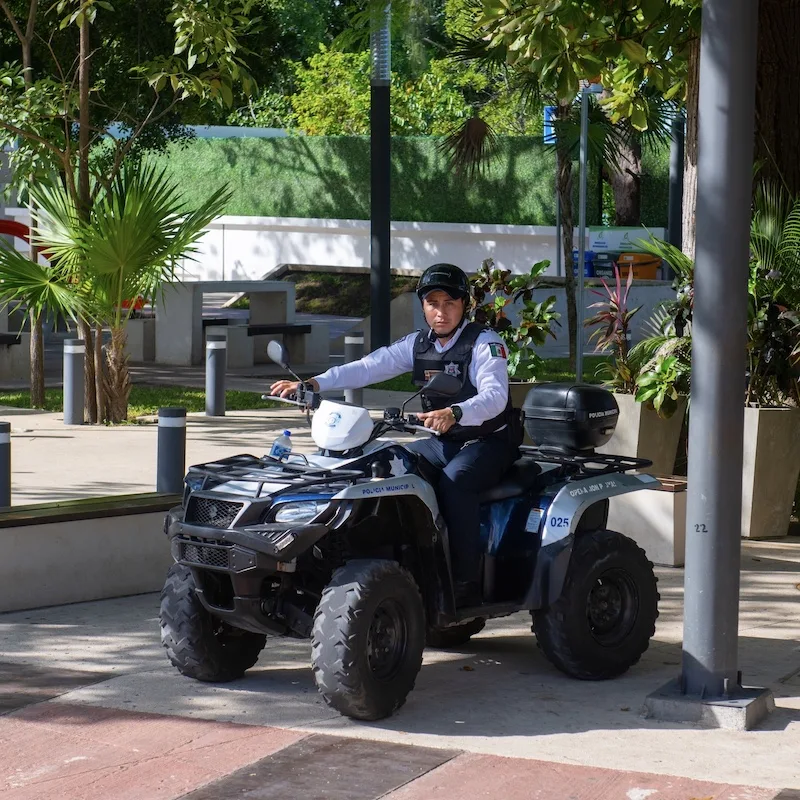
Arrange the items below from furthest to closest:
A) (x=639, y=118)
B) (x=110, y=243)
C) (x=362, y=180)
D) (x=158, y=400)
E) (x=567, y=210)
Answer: (x=362, y=180) → (x=567, y=210) → (x=158, y=400) → (x=110, y=243) → (x=639, y=118)

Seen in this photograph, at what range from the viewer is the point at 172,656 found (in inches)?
240

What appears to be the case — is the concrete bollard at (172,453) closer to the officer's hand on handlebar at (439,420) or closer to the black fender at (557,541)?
the black fender at (557,541)

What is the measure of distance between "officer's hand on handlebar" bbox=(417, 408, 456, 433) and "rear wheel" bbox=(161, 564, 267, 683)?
44.8 inches

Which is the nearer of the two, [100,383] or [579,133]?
[100,383]

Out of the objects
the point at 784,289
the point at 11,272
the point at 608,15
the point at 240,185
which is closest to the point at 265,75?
the point at 11,272

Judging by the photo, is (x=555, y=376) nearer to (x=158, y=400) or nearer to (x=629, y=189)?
(x=158, y=400)

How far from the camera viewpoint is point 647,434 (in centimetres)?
992

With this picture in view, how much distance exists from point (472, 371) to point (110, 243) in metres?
7.26

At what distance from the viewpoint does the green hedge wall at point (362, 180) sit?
31.1 meters

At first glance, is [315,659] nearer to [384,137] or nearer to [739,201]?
[739,201]

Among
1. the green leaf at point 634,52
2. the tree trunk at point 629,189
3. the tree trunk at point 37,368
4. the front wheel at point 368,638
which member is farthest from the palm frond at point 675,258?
the tree trunk at point 629,189

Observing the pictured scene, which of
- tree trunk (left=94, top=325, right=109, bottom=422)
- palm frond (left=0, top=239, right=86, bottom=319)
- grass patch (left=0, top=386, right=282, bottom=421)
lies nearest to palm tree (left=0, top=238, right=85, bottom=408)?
palm frond (left=0, top=239, right=86, bottom=319)

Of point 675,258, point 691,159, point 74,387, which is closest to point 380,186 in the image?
point 74,387

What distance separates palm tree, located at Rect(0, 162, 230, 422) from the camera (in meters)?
12.9
